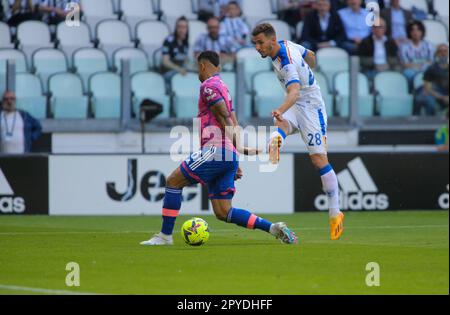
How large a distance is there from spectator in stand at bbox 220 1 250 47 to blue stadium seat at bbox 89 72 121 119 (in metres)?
2.62

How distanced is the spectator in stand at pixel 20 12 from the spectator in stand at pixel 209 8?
324cm

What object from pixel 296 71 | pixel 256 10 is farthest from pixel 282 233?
pixel 256 10

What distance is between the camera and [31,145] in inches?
768

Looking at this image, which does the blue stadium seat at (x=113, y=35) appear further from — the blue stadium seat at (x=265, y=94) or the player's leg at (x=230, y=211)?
the player's leg at (x=230, y=211)

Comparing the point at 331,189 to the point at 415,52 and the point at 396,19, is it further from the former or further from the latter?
the point at 396,19

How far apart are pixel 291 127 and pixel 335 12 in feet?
27.8

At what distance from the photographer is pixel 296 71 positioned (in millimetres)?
13273

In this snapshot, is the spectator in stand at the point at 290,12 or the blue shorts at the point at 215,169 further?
the spectator in stand at the point at 290,12

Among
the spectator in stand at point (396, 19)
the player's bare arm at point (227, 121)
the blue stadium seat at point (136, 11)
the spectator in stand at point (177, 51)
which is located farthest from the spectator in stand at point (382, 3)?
the player's bare arm at point (227, 121)

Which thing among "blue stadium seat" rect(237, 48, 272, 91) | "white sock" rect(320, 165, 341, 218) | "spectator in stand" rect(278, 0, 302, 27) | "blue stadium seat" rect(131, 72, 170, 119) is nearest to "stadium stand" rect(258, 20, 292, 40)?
"spectator in stand" rect(278, 0, 302, 27)

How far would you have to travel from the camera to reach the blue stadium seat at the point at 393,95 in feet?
69.5

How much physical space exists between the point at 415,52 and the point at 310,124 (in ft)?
27.6

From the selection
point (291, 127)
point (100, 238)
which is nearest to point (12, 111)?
point (100, 238)

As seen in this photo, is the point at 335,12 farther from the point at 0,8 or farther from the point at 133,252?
the point at 133,252
